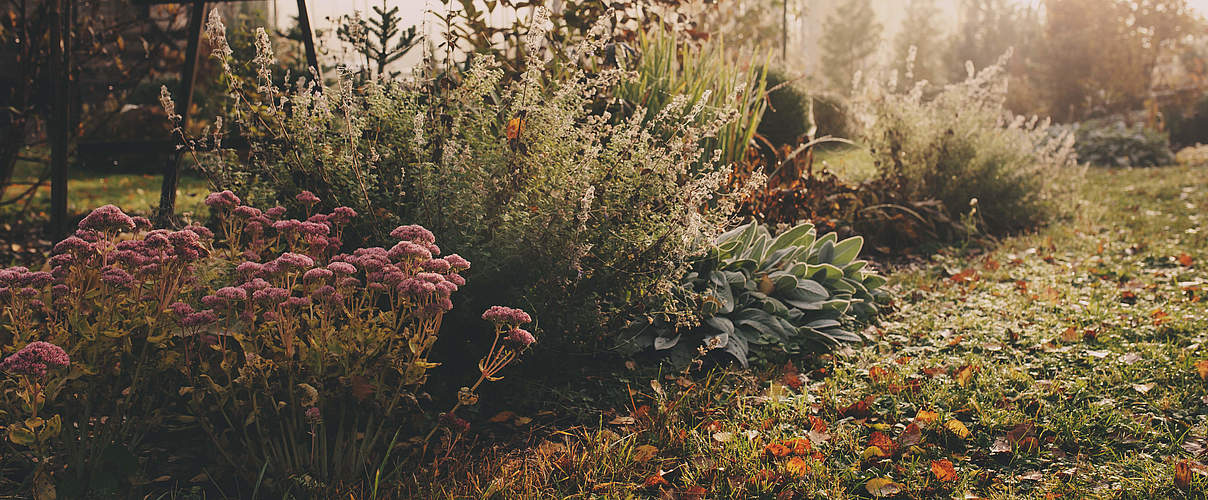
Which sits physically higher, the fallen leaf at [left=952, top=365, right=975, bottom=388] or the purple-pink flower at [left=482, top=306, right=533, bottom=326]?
the purple-pink flower at [left=482, top=306, right=533, bottom=326]

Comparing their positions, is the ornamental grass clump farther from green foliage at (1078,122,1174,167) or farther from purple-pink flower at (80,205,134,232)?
green foliage at (1078,122,1174,167)

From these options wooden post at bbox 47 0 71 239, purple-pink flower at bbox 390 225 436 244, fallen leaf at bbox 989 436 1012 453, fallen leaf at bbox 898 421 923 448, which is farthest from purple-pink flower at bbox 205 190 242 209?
fallen leaf at bbox 989 436 1012 453

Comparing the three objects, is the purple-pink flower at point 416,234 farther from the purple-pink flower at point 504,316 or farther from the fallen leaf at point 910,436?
the fallen leaf at point 910,436

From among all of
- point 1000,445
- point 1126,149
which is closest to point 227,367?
point 1000,445

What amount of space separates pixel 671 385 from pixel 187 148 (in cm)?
194

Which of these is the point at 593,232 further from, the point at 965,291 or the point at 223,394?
the point at 965,291

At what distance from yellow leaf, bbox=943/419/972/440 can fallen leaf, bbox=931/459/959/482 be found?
0.21 metres

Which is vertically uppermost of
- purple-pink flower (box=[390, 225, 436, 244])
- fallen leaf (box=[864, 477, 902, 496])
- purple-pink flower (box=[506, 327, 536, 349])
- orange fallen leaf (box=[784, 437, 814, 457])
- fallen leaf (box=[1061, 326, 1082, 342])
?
purple-pink flower (box=[390, 225, 436, 244])

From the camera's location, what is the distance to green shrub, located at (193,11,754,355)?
2545 mm

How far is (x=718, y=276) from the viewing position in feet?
10.6

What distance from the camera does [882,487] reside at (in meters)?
2.17

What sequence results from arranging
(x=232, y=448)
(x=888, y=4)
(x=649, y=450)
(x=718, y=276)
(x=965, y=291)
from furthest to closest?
(x=888, y=4)
(x=965, y=291)
(x=718, y=276)
(x=649, y=450)
(x=232, y=448)

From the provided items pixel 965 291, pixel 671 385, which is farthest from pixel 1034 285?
pixel 671 385

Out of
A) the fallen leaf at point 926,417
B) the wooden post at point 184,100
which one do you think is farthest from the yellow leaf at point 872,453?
the wooden post at point 184,100
